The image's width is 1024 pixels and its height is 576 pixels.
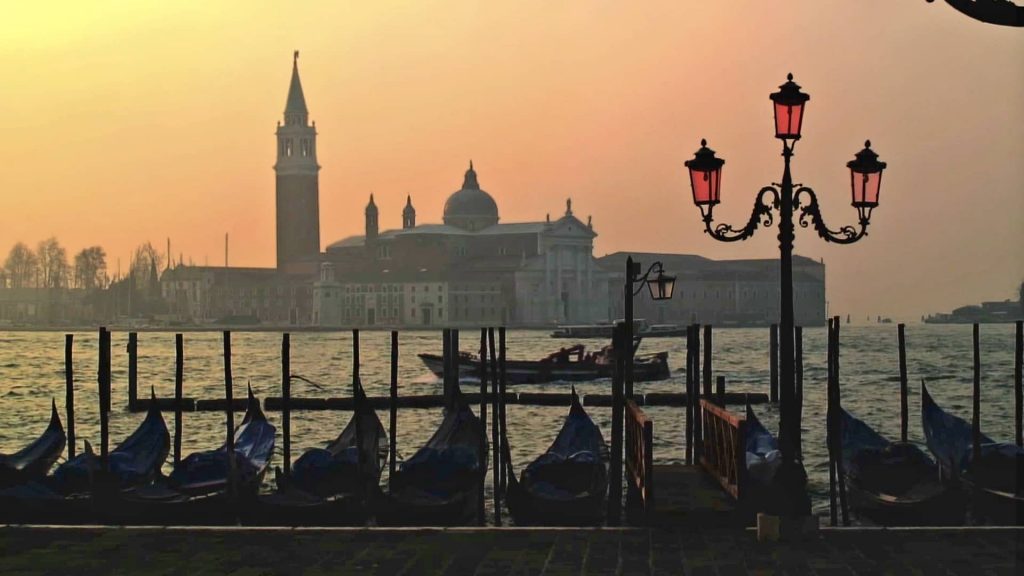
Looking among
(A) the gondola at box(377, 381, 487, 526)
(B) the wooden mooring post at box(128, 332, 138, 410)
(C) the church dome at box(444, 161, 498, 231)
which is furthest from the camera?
(C) the church dome at box(444, 161, 498, 231)

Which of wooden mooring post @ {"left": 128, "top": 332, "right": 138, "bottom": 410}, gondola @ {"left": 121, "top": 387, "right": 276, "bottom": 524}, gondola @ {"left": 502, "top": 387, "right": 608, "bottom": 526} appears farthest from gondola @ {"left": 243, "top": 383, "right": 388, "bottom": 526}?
A: wooden mooring post @ {"left": 128, "top": 332, "right": 138, "bottom": 410}

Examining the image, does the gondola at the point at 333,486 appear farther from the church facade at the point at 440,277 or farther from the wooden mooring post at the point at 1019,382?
the church facade at the point at 440,277

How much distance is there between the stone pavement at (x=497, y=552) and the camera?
24.3ft

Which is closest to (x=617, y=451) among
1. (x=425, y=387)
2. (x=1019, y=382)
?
(x=1019, y=382)

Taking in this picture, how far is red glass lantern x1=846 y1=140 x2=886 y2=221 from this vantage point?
8414 mm

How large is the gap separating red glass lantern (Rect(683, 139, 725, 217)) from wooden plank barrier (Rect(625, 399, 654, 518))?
54.5 inches

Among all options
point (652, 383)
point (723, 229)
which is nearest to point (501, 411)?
point (723, 229)

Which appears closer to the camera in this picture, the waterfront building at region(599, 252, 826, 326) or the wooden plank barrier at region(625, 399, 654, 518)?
the wooden plank barrier at region(625, 399, 654, 518)

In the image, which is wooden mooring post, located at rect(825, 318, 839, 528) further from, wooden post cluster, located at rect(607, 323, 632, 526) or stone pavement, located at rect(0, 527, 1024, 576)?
stone pavement, located at rect(0, 527, 1024, 576)

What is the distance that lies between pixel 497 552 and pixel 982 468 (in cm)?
582

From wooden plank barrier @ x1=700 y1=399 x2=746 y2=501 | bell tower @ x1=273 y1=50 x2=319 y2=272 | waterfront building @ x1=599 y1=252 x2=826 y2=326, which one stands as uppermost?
bell tower @ x1=273 y1=50 x2=319 y2=272

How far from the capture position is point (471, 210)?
108 metres

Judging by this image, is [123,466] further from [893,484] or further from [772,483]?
[893,484]

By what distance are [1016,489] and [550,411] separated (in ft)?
55.3
